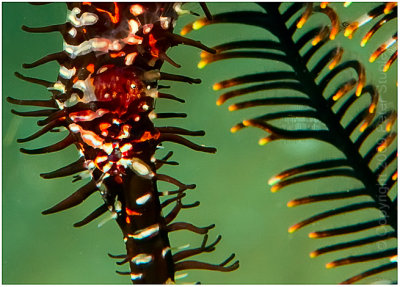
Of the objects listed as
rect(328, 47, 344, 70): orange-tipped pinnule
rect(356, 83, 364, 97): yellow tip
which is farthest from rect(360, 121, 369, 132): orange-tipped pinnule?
rect(328, 47, 344, 70): orange-tipped pinnule

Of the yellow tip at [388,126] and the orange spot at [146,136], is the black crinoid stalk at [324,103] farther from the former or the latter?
the orange spot at [146,136]

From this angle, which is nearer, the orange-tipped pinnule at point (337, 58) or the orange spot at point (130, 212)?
the orange-tipped pinnule at point (337, 58)

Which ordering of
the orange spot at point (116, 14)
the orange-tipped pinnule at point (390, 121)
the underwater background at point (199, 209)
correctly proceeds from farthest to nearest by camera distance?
the underwater background at point (199, 209) → the orange-tipped pinnule at point (390, 121) → the orange spot at point (116, 14)

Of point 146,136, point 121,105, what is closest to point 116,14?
point 121,105

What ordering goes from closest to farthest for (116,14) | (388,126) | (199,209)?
(116,14), (388,126), (199,209)

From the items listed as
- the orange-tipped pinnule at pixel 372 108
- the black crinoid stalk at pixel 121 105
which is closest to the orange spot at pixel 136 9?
the black crinoid stalk at pixel 121 105

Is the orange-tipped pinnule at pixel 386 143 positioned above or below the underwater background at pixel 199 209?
below

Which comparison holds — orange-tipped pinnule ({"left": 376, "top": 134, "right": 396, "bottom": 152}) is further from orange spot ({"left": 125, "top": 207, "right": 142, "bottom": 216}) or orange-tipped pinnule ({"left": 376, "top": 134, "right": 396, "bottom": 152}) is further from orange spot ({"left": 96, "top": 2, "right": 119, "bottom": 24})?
orange spot ({"left": 96, "top": 2, "right": 119, "bottom": 24})

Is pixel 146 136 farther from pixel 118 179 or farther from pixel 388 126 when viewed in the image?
pixel 388 126

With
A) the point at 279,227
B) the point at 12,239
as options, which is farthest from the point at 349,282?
the point at 12,239
